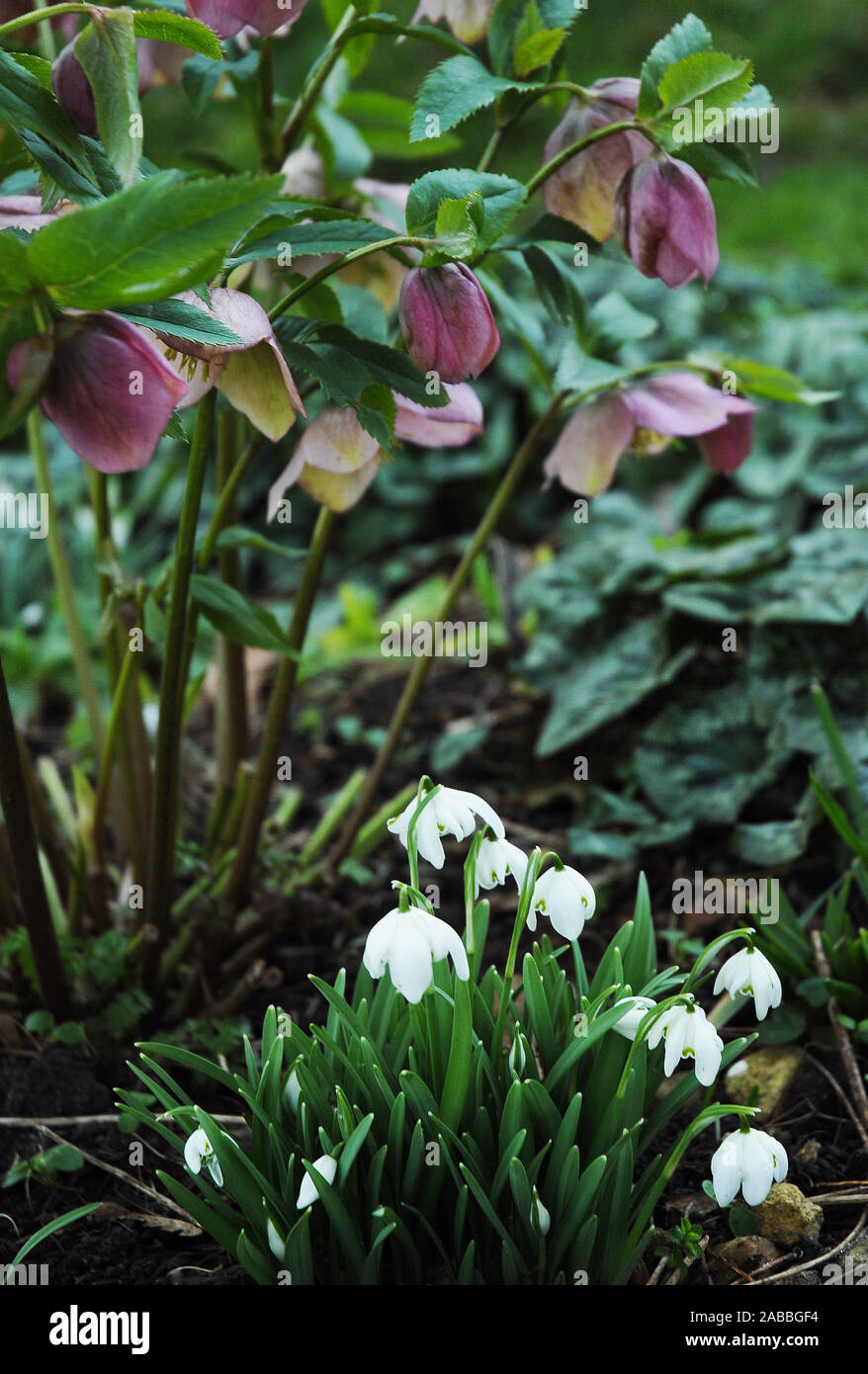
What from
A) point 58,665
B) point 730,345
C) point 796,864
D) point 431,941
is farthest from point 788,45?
point 431,941

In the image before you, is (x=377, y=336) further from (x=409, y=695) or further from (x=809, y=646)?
(x=809, y=646)

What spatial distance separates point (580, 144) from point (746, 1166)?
0.68 meters

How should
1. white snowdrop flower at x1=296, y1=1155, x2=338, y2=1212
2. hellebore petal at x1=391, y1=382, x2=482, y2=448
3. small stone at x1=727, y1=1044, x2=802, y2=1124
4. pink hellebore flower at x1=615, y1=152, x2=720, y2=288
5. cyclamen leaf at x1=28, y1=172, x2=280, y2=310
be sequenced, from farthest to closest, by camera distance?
1. small stone at x1=727, y1=1044, x2=802, y2=1124
2. hellebore petal at x1=391, y1=382, x2=482, y2=448
3. pink hellebore flower at x1=615, y1=152, x2=720, y2=288
4. white snowdrop flower at x1=296, y1=1155, x2=338, y2=1212
5. cyclamen leaf at x1=28, y1=172, x2=280, y2=310

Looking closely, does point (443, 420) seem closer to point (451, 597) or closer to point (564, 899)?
point (451, 597)

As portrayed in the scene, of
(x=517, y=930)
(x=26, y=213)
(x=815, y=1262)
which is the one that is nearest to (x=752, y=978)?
(x=517, y=930)

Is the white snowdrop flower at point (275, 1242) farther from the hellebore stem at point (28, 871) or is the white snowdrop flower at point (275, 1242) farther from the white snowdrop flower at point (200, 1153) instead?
the hellebore stem at point (28, 871)

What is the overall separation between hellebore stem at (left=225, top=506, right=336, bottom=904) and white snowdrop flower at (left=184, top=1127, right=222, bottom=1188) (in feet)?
1.33

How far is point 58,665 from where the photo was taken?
2.11 m

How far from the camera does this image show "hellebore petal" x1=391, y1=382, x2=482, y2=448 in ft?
2.97

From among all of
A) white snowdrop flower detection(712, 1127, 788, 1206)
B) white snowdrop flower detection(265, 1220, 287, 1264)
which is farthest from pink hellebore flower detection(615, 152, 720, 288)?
white snowdrop flower detection(265, 1220, 287, 1264)

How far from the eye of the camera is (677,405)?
3.31 ft

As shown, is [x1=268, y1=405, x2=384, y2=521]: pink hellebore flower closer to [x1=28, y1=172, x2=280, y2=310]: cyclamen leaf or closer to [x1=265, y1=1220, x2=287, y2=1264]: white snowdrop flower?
[x1=28, y1=172, x2=280, y2=310]: cyclamen leaf
